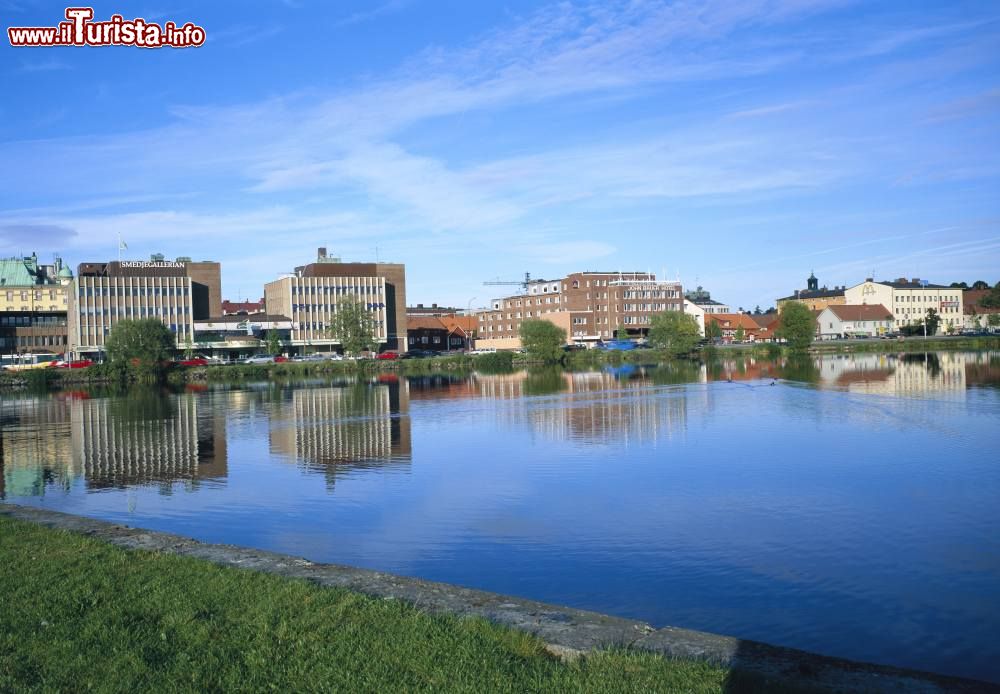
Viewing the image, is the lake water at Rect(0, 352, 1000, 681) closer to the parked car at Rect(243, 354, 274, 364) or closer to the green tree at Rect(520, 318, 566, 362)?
the parked car at Rect(243, 354, 274, 364)

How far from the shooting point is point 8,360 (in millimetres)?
130500

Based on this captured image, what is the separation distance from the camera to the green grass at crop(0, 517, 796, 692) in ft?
27.3

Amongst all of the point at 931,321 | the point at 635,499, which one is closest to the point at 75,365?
the point at 635,499

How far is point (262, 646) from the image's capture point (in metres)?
9.30

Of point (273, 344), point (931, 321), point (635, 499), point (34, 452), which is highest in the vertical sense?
point (931, 321)

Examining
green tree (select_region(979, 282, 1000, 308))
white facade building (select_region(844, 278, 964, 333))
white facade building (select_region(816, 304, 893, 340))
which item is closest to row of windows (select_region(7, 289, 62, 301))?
white facade building (select_region(816, 304, 893, 340))

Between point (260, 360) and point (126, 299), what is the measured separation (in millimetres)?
28202

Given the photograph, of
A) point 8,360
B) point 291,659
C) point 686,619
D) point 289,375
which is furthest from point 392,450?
point 8,360

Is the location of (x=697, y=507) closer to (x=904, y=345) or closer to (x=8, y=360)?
(x=904, y=345)

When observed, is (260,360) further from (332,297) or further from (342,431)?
(342,431)

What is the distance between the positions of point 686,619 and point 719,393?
49847 millimetres

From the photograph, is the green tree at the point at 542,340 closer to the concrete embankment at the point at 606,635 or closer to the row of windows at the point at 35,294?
the row of windows at the point at 35,294

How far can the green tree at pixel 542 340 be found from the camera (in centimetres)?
12519

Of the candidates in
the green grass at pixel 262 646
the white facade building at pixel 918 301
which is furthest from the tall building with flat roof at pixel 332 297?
the green grass at pixel 262 646
